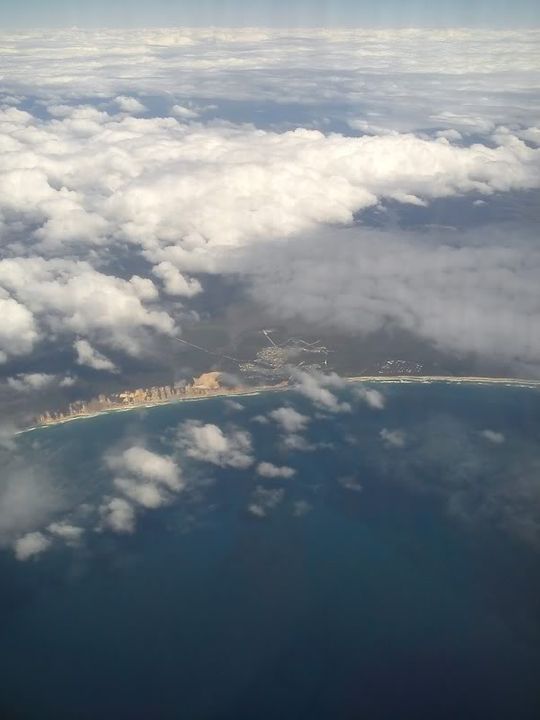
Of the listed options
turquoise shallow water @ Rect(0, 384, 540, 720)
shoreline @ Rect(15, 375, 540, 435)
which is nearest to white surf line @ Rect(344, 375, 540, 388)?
shoreline @ Rect(15, 375, 540, 435)

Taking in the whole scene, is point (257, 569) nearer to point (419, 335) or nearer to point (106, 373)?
point (106, 373)

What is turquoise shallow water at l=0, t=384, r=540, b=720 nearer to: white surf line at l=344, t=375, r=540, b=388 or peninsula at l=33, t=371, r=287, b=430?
peninsula at l=33, t=371, r=287, b=430

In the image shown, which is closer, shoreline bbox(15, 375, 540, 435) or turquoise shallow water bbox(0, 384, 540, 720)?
turquoise shallow water bbox(0, 384, 540, 720)

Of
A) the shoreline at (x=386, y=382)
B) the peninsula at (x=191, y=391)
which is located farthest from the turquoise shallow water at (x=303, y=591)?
the shoreline at (x=386, y=382)

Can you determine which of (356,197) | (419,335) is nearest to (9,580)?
(419,335)

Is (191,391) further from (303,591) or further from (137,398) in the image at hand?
(303,591)

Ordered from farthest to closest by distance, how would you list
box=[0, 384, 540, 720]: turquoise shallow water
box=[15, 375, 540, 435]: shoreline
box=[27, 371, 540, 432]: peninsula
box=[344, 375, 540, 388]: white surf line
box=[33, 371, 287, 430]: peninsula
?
box=[344, 375, 540, 388]: white surf line
box=[15, 375, 540, 435]: shoreline
box=[27, 371, 540, 432]: peninsula
box=[33, 371, 287, 430]: peninsula
box=[0, 384, 540, 720]: turquoise shallow water

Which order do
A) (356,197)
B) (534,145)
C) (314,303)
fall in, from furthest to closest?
(534,145) → (356,197) → (314,303)

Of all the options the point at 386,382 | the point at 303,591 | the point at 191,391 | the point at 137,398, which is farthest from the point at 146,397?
the point at 303,591
